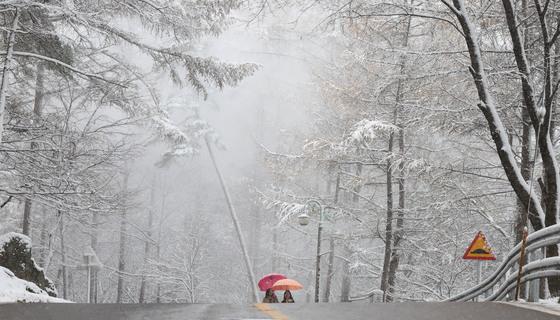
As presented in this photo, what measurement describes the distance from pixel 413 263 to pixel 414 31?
10196mm

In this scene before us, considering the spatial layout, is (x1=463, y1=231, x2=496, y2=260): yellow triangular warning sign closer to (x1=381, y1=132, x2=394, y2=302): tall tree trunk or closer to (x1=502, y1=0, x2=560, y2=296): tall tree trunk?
(x1=502, y1=0, x2=560, y2=296): tall tree trunk

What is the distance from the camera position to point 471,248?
10.4 m

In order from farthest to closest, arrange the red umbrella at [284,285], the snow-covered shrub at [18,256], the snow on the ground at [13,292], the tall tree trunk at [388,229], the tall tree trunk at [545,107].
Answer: the tall tree trunk at [388,229]
the red umbrella at [284,285]
the snow-covered shrub at [18,256]
the tall tree trunk at [545,107]
the snow on the ground at [13,292]

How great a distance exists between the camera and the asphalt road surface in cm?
588

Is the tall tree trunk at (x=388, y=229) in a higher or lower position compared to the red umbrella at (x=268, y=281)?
higher

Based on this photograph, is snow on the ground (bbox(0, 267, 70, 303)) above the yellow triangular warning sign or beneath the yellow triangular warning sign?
beneath

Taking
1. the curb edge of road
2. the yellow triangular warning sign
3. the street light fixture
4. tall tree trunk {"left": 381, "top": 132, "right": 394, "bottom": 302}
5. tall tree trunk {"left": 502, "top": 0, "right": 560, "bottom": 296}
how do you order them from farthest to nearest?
the street light fixture, tall tree trunk {"left": 381, "top": 132, "right": 394, "bottom": 302}, the yellow triangular warning sign, tall tree trunk {"left": 502, "top": 0, "right": 560, "bottom": 296}, the curb edge of road

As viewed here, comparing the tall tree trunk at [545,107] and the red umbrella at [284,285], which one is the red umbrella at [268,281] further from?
the tall tree trunk at [545,107]

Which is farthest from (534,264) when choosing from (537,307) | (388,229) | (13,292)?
(388,229)

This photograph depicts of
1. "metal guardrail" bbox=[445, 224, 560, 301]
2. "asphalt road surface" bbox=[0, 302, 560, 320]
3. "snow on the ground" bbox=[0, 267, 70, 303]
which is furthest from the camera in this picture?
"snow on the ground" bbox=[0, 267, 70, 303]

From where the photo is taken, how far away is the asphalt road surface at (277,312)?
19.3 feet

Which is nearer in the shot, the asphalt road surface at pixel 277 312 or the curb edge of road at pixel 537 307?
the asphalt road surface at pixel 277 312

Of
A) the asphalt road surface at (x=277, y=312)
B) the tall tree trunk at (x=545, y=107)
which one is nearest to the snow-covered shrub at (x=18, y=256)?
the asphalt road surface at (x=277, y=312)

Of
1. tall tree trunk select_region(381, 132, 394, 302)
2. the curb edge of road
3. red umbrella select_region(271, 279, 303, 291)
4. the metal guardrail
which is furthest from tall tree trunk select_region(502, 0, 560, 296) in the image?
tall tree trunk select_region(381, 132, 394, 302)
